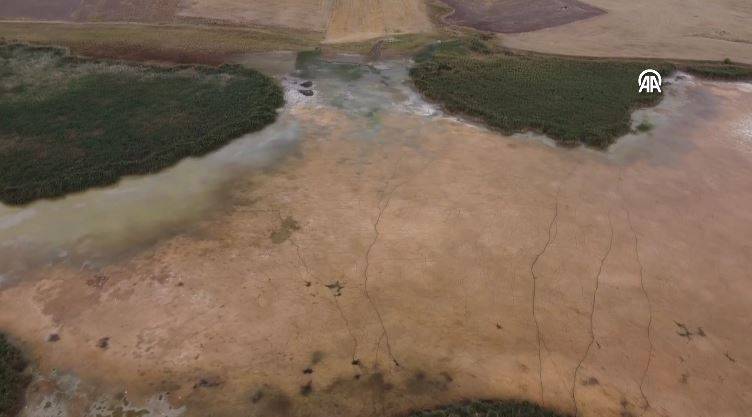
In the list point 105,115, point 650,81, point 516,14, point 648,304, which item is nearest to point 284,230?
point 648,304

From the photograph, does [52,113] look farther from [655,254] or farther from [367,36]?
[655,254]

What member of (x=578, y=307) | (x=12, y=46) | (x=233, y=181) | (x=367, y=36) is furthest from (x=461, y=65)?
(x=12, y=46)

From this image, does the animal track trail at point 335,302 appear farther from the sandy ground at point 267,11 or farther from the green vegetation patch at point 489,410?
the sandy ground at point 267,11

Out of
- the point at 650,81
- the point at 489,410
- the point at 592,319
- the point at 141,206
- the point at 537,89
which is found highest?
the point at 650,81

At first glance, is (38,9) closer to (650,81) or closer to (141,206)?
(141,206)

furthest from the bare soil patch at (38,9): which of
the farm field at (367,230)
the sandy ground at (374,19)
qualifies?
the sandy ground at (374,19)

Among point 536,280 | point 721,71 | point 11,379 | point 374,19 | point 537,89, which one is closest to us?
point 11,379

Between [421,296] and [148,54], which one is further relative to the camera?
[148,54]
